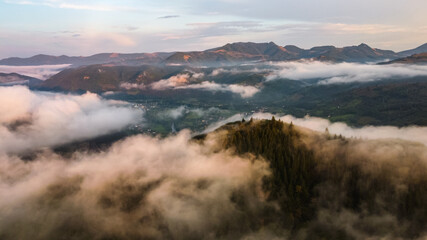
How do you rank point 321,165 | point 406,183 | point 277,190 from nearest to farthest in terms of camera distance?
1. point 406,183
2. point 277,190
3. point 321,165

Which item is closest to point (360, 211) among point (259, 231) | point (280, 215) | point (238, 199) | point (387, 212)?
point (387, 212)

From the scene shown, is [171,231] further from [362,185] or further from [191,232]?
[362,185]

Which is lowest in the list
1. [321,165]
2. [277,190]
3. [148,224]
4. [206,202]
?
[148,224]

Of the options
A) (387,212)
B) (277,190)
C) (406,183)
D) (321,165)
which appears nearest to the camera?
(387,212)

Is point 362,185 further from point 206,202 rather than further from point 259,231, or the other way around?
point 206,202

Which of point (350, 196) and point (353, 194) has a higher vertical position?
point (353, 194)

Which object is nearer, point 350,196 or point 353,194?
point 350,196

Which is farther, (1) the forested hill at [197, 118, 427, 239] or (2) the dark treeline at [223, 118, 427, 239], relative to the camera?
(2) the dark treeline at [223, 118, 427, 239]

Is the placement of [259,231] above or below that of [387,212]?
below

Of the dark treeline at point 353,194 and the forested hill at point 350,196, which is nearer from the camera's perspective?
the forested hill at point 350,196

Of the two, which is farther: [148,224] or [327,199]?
[148,224]
